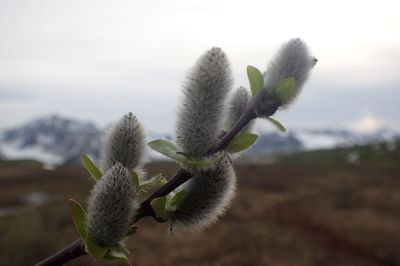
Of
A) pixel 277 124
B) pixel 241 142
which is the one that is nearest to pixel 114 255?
pixel 241 142

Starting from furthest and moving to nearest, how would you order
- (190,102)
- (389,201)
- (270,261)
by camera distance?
(389,201)
(270,261)
(190,102)

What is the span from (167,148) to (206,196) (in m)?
0.24

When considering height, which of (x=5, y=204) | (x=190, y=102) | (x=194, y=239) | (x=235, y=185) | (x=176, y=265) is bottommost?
(x=5, y=204)

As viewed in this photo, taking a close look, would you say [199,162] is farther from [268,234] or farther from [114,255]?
[268,234]

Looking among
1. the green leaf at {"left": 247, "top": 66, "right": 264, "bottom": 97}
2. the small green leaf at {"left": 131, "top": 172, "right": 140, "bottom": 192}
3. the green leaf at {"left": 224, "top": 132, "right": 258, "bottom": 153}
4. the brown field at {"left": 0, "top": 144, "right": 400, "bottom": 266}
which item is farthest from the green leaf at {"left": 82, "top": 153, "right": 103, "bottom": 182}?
the brown field at {"left": 0, "top": 144, "right": 400, "bottom": 266}

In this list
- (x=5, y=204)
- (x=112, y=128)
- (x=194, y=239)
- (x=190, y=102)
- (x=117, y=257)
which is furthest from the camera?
(x=5, y=204)

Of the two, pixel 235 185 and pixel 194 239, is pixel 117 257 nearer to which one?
pixel 235 185

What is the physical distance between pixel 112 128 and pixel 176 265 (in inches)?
879

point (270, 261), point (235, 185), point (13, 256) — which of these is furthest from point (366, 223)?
point (235, 185)

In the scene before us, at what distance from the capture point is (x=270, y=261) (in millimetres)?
23328

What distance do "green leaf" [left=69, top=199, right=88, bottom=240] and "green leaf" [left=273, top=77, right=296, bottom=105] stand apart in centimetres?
85

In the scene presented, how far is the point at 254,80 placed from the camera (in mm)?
1969

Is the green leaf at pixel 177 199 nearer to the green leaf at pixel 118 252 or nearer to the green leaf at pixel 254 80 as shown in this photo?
the green leaf at pixel 118 252

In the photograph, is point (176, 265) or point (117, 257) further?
point (176, 265)
